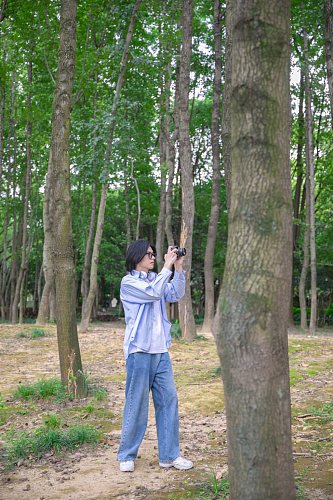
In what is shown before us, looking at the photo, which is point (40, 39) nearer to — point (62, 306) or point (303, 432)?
point (62, 306)

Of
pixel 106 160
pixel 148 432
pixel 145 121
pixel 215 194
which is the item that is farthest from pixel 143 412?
pixel 145 121

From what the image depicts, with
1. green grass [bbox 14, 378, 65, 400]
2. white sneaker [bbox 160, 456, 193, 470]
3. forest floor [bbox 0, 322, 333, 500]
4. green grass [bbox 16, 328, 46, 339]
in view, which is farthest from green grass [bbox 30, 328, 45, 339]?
white sneaker [bbox 160, 456, 193, 470]

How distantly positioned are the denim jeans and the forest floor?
0.19 meters

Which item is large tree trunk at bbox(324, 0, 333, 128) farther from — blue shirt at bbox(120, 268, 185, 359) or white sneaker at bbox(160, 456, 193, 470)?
white sneaker at bbox(160, 456, 193, 470)

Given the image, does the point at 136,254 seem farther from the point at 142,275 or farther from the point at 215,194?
the point at 215,194

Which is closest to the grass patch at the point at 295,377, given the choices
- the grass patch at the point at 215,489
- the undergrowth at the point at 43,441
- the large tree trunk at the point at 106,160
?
the undergrowth at the point at 43,441

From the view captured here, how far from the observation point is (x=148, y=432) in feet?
20.1

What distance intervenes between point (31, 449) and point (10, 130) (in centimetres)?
2099

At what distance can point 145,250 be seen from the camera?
5.01 m

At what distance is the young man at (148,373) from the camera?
4.75 metres

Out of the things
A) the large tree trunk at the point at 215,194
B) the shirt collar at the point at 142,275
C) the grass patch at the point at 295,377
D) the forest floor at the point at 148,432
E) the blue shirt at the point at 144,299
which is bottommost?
the forest floor at the point at 148,432

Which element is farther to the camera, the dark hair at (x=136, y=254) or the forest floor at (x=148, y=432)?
the dark hair at (x=136, y=254)

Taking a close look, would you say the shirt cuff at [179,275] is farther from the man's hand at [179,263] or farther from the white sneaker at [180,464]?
the white sneaker at [180,464]

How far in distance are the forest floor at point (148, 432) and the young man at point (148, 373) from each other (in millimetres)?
198
